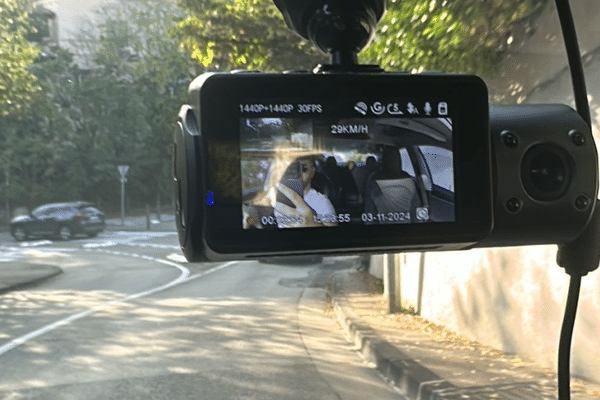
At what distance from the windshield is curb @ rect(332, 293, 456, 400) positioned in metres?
0.02

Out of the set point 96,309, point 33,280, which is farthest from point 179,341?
point 33,280

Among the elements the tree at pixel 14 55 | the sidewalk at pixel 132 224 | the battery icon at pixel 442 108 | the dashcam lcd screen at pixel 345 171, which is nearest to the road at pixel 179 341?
the dashcam lcd screen at pixel 345 171

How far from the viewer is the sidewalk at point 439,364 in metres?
4.81

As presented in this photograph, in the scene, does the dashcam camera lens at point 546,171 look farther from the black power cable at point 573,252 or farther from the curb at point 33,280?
the curb at point 33,280

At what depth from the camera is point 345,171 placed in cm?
95

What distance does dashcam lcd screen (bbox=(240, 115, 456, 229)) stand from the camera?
0.92m

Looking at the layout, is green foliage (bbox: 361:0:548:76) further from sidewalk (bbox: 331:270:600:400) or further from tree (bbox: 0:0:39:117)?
tree (bbox: 0:0:39:117)

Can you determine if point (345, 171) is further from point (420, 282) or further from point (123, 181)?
point (123, 181)

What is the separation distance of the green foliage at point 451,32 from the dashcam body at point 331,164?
4.17m

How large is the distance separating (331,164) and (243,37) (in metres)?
8.58

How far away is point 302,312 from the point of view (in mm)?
9992

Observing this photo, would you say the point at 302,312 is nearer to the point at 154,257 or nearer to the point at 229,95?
the point at 229,95

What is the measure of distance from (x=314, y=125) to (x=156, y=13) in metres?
10.9

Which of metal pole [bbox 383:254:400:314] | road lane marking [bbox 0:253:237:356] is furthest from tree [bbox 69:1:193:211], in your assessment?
metal pole [bbox 383:254:400:314]
